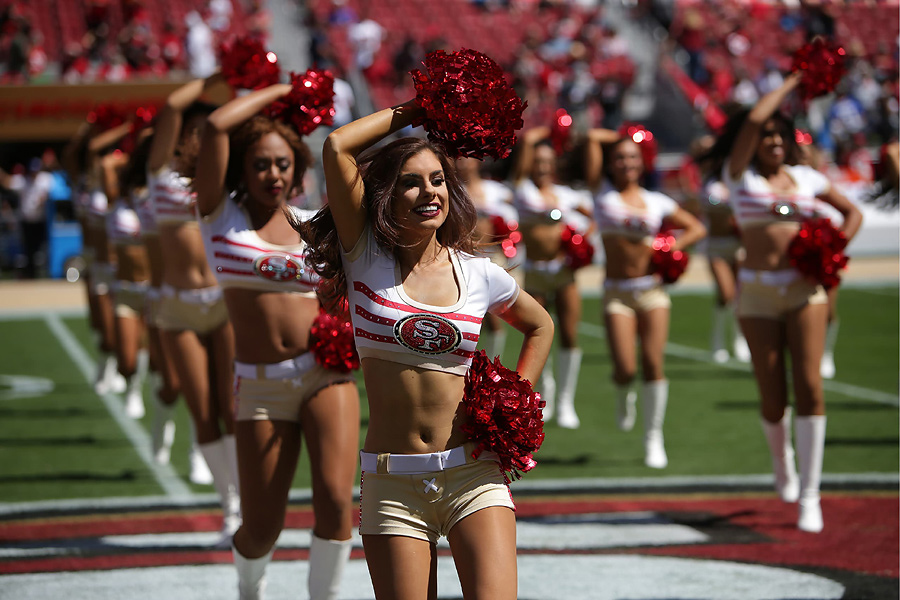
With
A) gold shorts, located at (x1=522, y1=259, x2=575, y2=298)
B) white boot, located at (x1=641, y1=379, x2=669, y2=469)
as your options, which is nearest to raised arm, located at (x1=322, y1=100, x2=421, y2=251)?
white boot, located at (x1=641, y1=379, x2=669, y2=469)

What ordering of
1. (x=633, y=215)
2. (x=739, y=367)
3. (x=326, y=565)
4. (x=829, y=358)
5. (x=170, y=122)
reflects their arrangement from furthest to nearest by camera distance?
(x=739, y=367), (x=829, y=358), (x=633, y=215), (x=170, y=122), (x=326, y=565)

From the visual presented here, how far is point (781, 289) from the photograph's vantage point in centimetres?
602

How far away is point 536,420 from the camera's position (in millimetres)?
3262

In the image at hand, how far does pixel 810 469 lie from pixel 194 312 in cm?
319

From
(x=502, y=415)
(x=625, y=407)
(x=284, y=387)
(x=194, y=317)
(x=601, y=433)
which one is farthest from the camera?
(x=601, y=433)

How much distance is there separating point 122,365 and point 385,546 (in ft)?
20.9

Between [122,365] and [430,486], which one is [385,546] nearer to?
[430,486]

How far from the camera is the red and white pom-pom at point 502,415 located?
321 centimetres

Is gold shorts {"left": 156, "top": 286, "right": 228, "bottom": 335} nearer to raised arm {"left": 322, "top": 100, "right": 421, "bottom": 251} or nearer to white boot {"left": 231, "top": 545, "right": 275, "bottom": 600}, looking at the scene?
white boot {"left": 231, "top": 545, "right": 275, "bottom": 600}

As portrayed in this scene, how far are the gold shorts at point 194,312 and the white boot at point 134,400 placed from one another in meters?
3.62

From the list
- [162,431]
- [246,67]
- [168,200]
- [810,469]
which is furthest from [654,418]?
[246,67]

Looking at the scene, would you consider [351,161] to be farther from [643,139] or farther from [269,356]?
[643,139]

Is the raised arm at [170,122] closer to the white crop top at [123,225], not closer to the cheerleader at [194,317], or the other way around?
the cheerleader at [194,317]

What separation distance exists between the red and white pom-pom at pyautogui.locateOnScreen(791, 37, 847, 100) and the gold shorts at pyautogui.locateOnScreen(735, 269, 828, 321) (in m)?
0.94
